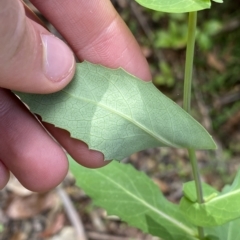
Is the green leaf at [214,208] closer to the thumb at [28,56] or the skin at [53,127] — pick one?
the skin at [53,127]

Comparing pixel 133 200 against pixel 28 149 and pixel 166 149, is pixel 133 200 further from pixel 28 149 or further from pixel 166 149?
pixel 166 149

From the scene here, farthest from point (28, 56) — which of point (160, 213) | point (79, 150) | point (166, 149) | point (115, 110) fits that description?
point (166, 149)

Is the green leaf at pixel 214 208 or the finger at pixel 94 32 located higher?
the finger at pixel 94 32

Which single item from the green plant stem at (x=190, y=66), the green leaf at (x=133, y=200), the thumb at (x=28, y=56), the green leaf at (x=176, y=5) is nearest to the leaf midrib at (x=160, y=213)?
the green leaf at (x=133, y=200)

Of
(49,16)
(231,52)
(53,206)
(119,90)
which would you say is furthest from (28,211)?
(231,52)

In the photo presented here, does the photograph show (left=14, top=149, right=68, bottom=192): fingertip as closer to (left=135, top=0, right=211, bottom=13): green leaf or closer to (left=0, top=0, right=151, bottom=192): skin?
(left=0, top=0, right=151, bottom=192): skin

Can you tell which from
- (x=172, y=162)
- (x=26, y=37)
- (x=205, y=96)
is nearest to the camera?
(x=26, y=37)

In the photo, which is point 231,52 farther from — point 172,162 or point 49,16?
point 49,16
